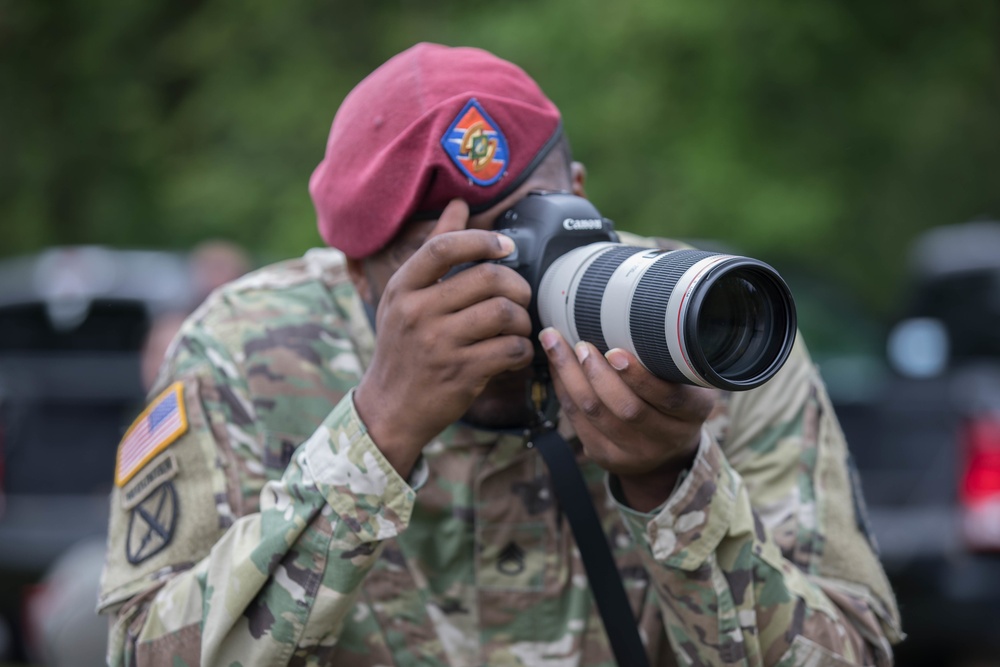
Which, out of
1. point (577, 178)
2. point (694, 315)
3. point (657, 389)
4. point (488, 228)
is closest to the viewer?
point (694, 315)

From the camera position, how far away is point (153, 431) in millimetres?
1893

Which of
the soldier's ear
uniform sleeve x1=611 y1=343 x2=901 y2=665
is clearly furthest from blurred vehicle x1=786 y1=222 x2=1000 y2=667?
the soldier's ear

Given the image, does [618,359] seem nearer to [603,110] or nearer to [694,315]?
[694,315]

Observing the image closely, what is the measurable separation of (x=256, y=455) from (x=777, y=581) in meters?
0.82

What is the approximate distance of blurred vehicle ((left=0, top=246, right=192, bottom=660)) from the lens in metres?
4.61

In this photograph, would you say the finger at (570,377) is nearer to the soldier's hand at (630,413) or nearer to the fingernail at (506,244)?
the soldier's hand at (630,413)

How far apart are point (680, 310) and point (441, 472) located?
67 centimetres

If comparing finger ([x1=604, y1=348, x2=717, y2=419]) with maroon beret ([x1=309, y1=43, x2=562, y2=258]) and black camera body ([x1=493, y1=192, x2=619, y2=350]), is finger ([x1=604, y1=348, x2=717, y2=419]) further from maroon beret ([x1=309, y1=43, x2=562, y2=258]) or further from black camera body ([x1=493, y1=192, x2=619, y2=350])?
maroon beret ([x1=309, y1=43, x2=562, y2=258])

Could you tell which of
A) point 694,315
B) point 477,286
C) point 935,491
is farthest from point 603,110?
point 694,315

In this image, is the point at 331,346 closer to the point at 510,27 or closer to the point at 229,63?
the point at 510,27

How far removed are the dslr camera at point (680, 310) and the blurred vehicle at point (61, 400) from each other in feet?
10.1

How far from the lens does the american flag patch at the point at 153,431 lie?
1846 millimetres

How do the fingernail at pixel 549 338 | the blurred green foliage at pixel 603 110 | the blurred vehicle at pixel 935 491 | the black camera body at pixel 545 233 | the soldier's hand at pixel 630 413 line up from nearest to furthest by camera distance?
1. the soldier's hand at pixel 630 413
2. the fingernail at pixel 549 338
3. the black camera body at pixel 545 233
4. the blurred vehicle at pixel 935 491
5. the blurred green foliage at pixel 603 110

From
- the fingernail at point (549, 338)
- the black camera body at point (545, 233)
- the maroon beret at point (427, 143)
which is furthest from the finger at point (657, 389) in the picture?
the maroon beret at point (427, 143)
